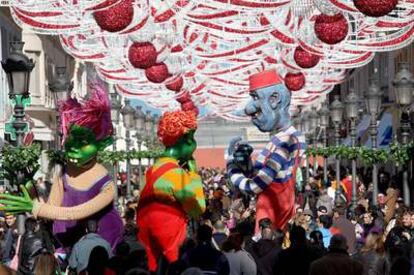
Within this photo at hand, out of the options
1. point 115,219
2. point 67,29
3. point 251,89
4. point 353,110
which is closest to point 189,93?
point 353,110

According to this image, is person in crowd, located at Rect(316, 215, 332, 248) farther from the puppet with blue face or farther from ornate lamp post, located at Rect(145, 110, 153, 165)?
ornate lamp post, located at Rect(145, 110, 153, 165)

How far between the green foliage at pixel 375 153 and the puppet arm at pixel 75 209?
904cm

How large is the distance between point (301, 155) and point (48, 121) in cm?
3822

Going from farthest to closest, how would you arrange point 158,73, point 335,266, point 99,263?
point 158,73
point 99,263
point 335,266

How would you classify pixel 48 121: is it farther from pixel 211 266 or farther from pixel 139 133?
pixel 211 266

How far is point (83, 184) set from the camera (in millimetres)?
16297

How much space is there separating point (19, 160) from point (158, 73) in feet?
57.8

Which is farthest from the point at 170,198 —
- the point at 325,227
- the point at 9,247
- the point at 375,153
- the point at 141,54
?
the point at 375,153

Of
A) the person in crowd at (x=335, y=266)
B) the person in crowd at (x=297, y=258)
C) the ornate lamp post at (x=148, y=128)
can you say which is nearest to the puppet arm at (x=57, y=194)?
the person in crowd at (x=297, y=258)

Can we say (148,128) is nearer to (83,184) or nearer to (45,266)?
(83,184)

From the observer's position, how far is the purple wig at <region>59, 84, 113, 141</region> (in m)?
16.6

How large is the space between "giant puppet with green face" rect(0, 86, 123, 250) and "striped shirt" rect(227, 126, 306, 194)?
5559mm

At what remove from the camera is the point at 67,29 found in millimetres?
26781

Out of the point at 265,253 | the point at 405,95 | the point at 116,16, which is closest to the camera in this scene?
the point at 265,253
